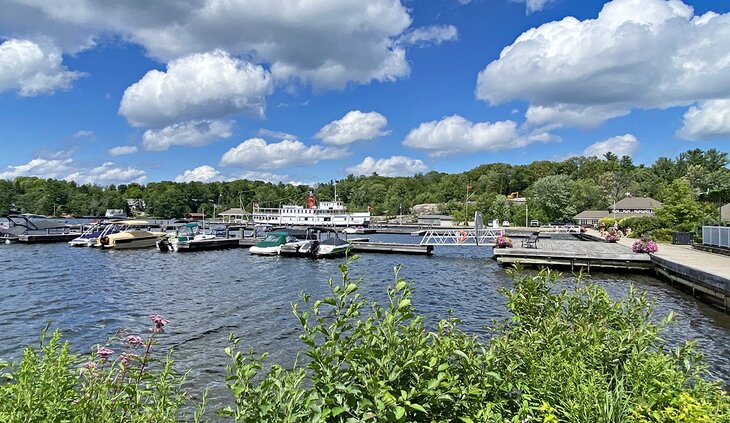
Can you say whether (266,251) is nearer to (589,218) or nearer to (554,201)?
(554,201)

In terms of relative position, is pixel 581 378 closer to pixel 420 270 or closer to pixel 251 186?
pixel 420 270

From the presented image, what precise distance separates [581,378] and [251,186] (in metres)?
193

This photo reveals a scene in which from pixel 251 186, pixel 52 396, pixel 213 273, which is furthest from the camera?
pixel 251 186

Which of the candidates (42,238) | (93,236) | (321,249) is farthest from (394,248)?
(42,238)

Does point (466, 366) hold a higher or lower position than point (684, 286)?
higher

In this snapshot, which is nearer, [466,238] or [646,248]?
[646,248]

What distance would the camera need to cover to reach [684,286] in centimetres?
2145

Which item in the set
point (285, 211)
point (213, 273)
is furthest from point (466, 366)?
point (285, 211)

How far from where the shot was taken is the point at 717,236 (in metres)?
28.1

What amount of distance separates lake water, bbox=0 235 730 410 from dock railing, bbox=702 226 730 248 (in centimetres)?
550

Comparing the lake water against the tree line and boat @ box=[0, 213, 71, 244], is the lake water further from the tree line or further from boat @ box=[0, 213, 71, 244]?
the tree line

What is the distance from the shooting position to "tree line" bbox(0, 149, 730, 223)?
10538cm

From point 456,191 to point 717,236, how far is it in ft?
424

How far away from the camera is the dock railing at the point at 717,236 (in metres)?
26.5
